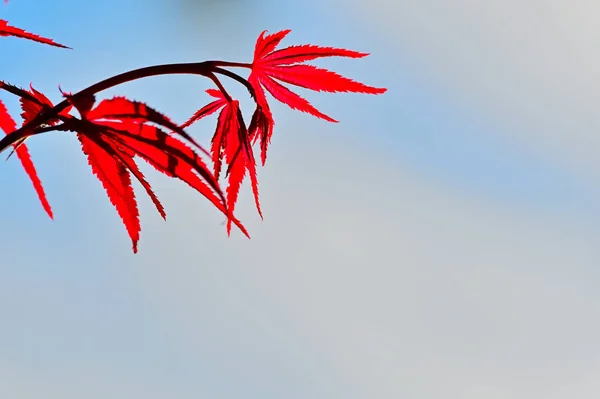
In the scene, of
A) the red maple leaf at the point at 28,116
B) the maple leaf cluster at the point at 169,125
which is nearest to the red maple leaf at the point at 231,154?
the maple leaf cluster at the point at 169,125

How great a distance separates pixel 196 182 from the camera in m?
1.00

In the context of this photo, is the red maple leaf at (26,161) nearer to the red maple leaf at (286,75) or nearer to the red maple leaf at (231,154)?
the red maple leaf at (231,154)

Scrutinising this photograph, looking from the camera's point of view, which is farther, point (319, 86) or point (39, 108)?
point (319, 86)

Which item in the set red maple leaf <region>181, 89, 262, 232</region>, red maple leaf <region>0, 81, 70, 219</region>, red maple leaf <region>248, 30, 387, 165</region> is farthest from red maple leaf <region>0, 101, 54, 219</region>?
red maple leaf <region>248, 30, 387, 165</region>

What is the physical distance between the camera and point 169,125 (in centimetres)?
79

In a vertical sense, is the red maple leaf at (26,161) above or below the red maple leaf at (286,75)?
below

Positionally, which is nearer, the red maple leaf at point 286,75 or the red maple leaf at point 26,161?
the red maple leaf at point 26,161

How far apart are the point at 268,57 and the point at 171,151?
0.42 m

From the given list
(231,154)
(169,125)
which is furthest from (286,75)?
(169,125)

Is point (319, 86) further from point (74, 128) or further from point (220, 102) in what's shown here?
point (74, 128)

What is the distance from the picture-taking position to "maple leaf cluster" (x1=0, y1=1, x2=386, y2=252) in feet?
2.91

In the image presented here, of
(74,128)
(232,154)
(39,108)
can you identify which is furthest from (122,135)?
(232,154)

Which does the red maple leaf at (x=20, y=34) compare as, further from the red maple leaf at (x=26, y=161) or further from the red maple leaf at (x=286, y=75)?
the red maple leaf at (x=286, y=75)

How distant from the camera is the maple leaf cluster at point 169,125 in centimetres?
89
